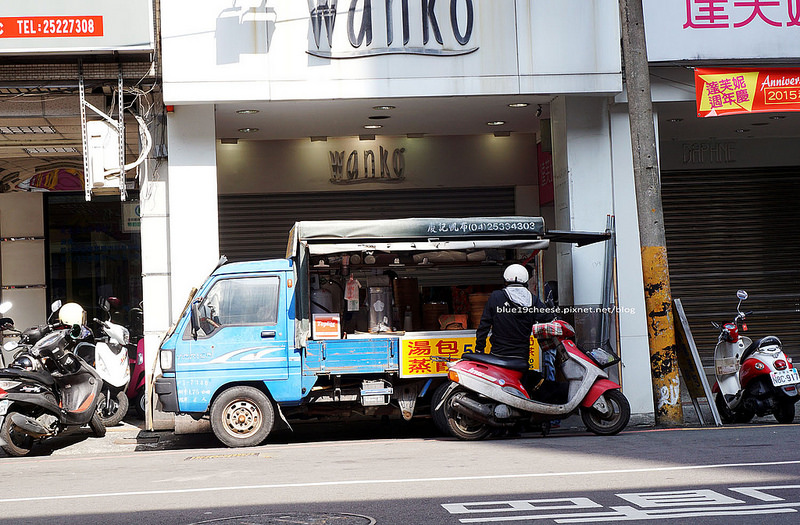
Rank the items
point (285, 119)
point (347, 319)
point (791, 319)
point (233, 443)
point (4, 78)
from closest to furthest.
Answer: point (233, 443) → point (347, 319) → point (4, 78) → point (285, 119) → point (791, 319)

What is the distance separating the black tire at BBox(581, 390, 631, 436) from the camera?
10000 millimetres

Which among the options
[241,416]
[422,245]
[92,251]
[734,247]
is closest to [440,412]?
[422,245]

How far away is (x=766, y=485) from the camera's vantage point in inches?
265

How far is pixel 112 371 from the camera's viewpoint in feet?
39.5

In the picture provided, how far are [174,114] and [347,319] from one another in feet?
11.7

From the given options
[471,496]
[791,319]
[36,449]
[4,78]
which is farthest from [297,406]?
[791,319]

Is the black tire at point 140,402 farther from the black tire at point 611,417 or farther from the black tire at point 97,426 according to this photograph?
the black tire at point 611,417

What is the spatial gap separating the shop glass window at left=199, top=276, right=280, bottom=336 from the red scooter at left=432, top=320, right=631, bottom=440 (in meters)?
2.07

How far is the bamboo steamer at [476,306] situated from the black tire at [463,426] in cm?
148

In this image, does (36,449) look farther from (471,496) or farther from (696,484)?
(696,484)

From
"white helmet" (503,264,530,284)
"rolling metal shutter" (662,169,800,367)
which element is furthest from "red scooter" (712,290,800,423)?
"rolling metal shutter" (662,169,800,367)

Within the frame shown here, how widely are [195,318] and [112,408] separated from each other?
9.59 ft

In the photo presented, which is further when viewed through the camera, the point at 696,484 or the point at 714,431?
the point at 714,431

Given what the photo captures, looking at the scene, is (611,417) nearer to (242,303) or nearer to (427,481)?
(427,481)
